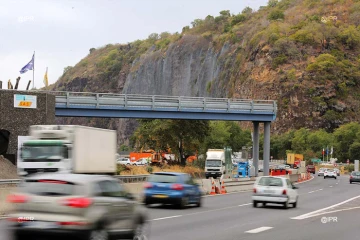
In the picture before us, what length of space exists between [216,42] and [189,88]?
14011 millimetres

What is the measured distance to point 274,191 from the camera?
27.5 m

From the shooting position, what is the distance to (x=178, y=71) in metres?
172

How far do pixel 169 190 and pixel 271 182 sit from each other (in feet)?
15.5

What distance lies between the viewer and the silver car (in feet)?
36.2

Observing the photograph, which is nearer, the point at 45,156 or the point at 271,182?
the point at 271,182

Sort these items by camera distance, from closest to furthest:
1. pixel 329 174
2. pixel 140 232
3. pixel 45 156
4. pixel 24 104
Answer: pixel 140 232 → pixel 45 156 → pixel 24 104 → pixel 329 174

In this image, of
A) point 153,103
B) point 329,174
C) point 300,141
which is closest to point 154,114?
point 153,103

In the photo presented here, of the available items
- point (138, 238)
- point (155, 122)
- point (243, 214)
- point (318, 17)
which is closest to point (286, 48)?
point (318, 17)

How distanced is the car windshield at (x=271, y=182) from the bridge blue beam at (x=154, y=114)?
32.9 metres

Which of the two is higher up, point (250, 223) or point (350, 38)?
→ point (350, 38)

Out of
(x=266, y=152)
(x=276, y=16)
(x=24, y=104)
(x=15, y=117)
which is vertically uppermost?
(x=276, y=16)

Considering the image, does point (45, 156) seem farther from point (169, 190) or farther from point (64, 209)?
point (64, 209)

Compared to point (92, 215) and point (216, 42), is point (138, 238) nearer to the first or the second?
point (92, 215)

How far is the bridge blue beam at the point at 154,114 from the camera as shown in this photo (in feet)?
192
